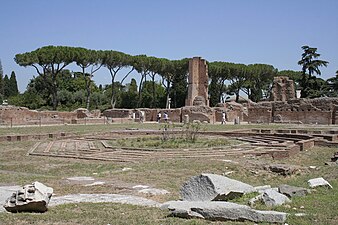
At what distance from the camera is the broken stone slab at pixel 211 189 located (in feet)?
21.6

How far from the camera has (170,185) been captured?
9211 millimetres

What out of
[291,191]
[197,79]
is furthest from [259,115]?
[291,191]

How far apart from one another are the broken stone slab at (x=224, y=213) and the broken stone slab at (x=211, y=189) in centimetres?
62

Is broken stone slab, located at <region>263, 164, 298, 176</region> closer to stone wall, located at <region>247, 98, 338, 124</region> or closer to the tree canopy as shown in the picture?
stone wall, located at <region>247, 98, 338, 124</region>

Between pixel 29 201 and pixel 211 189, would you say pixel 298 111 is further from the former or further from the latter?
pixel 29 201

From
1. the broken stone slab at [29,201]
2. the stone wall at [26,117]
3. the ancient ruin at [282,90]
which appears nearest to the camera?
the broken stone slab at [29,201]

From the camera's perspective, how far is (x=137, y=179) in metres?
9.80

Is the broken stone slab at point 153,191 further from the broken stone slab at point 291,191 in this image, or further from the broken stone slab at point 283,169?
the broken stone slab at point 283,169

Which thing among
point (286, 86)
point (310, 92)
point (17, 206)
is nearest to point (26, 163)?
point (17, 206)

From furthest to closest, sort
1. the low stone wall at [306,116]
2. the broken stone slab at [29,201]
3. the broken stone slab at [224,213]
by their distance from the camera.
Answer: the low stone wall at [306,116] < the broken stone slab at [29,201] < the broken stone slab at [224,213]

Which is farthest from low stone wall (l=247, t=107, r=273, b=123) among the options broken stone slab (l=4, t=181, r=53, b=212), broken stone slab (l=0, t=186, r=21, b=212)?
broken stone slab (l=4, t=181, r=53, b=212)

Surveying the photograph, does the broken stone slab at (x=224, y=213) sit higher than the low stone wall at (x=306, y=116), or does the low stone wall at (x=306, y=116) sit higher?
the low stone wall at (x=306, y=116)

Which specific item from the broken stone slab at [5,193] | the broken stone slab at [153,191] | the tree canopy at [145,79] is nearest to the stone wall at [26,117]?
the tree canopy at [145,79]

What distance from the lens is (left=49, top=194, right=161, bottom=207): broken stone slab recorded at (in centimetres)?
711
